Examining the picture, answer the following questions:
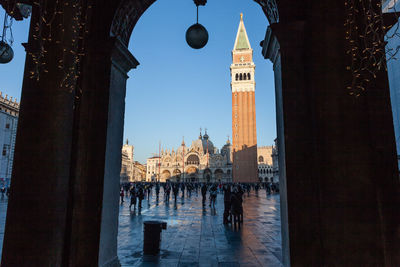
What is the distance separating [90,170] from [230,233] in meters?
5.56

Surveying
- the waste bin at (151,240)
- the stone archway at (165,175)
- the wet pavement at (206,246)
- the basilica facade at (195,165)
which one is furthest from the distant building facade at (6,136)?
the stone archway at (165,175)

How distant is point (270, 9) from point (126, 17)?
2.51 m

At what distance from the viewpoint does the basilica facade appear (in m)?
79.4

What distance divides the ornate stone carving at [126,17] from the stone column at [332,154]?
2513 millimetres

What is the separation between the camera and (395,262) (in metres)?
3.08

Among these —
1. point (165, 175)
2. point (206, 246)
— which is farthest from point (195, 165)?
point (206, 246)

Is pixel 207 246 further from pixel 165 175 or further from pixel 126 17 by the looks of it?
pixel 165 175

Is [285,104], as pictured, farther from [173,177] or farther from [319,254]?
[173,177]

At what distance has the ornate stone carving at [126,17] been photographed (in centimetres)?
428

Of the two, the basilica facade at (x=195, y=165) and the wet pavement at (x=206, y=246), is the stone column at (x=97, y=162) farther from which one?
the basilica facade at (x=195, y=165)

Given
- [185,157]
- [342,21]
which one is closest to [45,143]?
[342,21]

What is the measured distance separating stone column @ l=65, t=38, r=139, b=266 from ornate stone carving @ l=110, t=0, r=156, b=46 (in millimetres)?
339

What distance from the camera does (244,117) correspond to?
6247 centimetres

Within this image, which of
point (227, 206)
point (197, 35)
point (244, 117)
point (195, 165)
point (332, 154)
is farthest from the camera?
point (195, 165)
